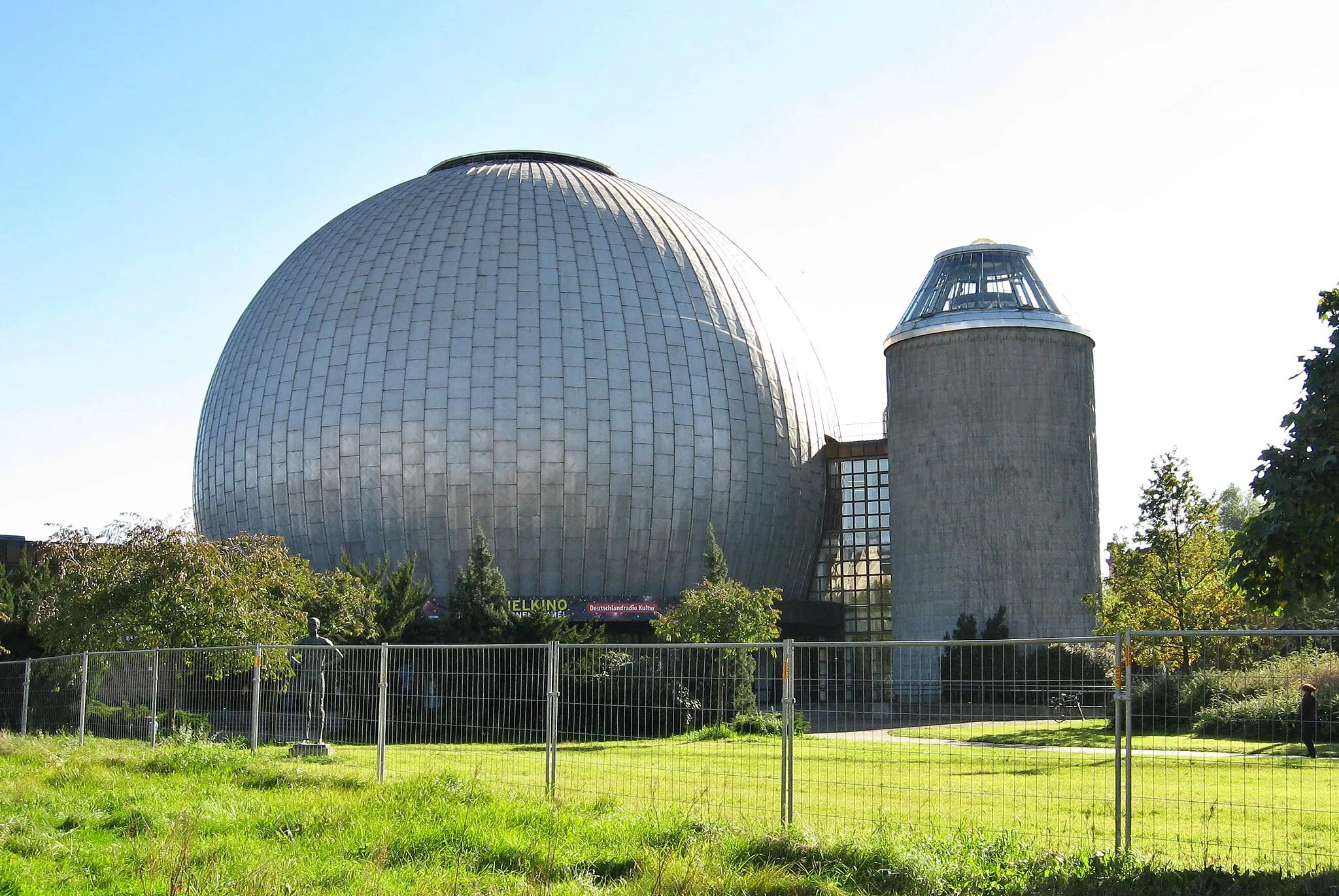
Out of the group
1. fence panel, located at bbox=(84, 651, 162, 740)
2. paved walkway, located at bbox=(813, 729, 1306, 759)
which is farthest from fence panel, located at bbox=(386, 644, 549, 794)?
fence panel, located at bbox=(84, 651, 162, 740)

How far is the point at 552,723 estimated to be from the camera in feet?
40.8

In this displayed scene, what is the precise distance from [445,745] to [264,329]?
37.3 meters

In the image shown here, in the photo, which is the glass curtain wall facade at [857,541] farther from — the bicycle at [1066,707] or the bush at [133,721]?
the bicycle at [1066,707]

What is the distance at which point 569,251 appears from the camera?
4700cm

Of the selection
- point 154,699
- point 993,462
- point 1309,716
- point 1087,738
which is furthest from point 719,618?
point 1309,716

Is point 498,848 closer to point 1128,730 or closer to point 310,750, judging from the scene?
point 1128,730

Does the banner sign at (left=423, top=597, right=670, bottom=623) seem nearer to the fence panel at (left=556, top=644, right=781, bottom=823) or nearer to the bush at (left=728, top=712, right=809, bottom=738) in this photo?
the bush at (left=728, top=712, right=809, bottom=738)

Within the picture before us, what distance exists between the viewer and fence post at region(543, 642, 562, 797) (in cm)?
1226

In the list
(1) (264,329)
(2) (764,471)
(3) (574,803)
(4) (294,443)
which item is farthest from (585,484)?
(3) (574,803)

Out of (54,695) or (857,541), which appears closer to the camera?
(54,695)

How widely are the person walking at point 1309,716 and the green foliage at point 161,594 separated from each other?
17845 millimetres

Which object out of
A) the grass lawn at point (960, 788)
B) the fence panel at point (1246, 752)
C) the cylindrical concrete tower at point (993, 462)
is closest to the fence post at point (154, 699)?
the grass lawn at point (960, 788)

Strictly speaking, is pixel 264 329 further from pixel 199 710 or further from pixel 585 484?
pixel 199 710

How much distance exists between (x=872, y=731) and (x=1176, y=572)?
21512 mm
